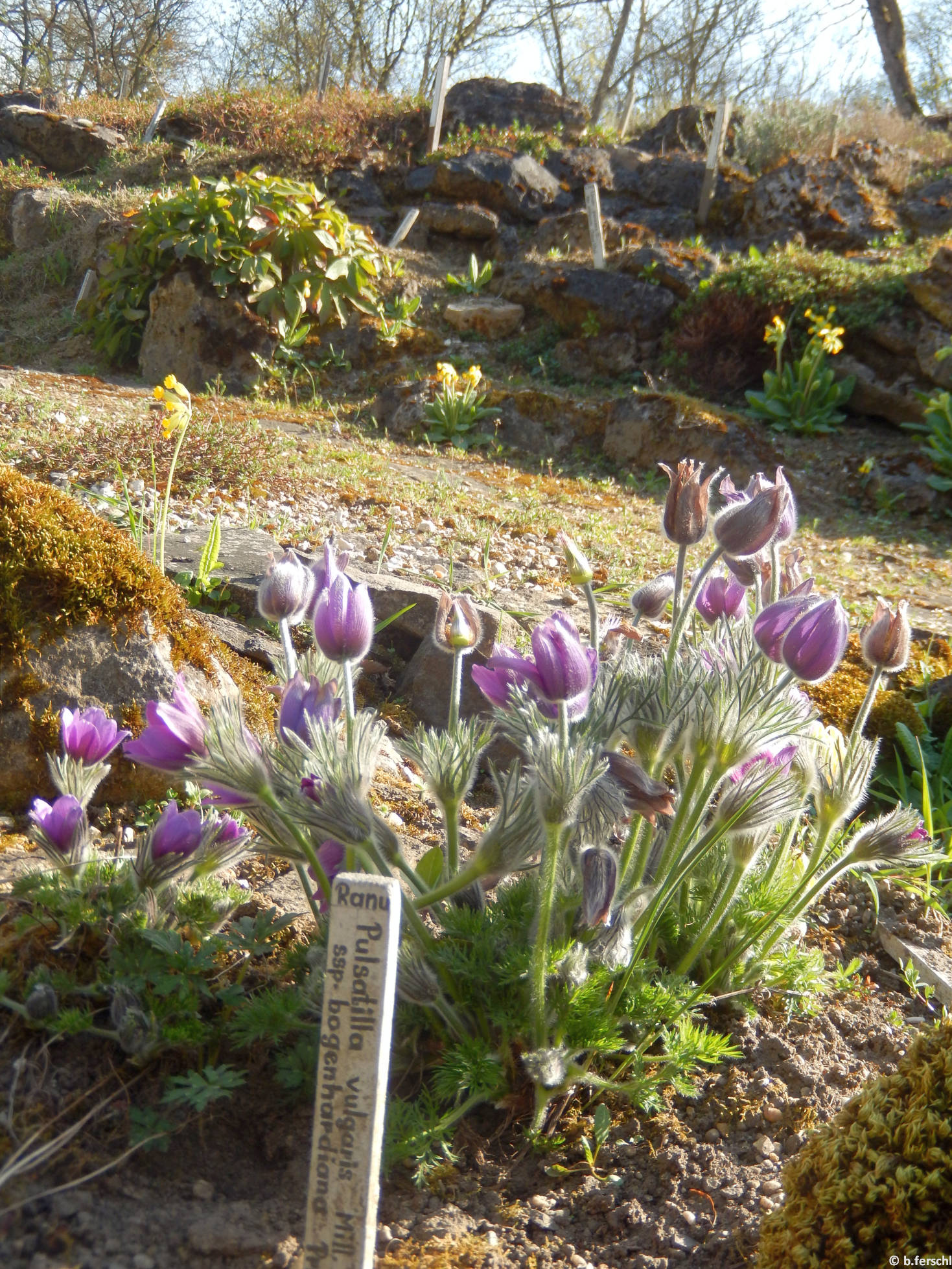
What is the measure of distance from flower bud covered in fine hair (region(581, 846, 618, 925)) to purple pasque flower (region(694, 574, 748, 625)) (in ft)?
1.84

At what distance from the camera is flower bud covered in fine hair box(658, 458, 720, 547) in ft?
4.62

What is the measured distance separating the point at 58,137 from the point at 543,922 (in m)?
15.1

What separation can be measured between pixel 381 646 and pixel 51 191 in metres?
11.0

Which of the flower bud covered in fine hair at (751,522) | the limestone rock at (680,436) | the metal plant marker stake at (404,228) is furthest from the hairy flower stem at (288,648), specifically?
the metal plant marker stake at (404,228)

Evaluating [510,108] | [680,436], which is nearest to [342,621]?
[680,436]

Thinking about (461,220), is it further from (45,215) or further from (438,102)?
(45,215)

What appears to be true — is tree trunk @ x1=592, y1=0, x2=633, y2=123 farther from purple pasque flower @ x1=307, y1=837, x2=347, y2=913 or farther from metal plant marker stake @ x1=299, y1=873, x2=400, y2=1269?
metal plant marker stake @ x1=299, y1=873, x2=400, y2=1269

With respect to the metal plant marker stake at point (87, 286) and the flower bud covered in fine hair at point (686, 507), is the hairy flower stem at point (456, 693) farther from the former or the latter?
the metal plant marker stake at point (87, 286)

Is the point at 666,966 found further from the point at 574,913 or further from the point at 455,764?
the point at 455,764

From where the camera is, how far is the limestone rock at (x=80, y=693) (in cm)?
187

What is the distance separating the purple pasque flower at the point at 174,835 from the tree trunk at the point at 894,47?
58.5 ft

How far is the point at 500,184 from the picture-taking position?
1054 cm

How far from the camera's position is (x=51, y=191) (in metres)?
11.1

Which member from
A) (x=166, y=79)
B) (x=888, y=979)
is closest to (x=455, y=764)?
(x=888, y=979)
